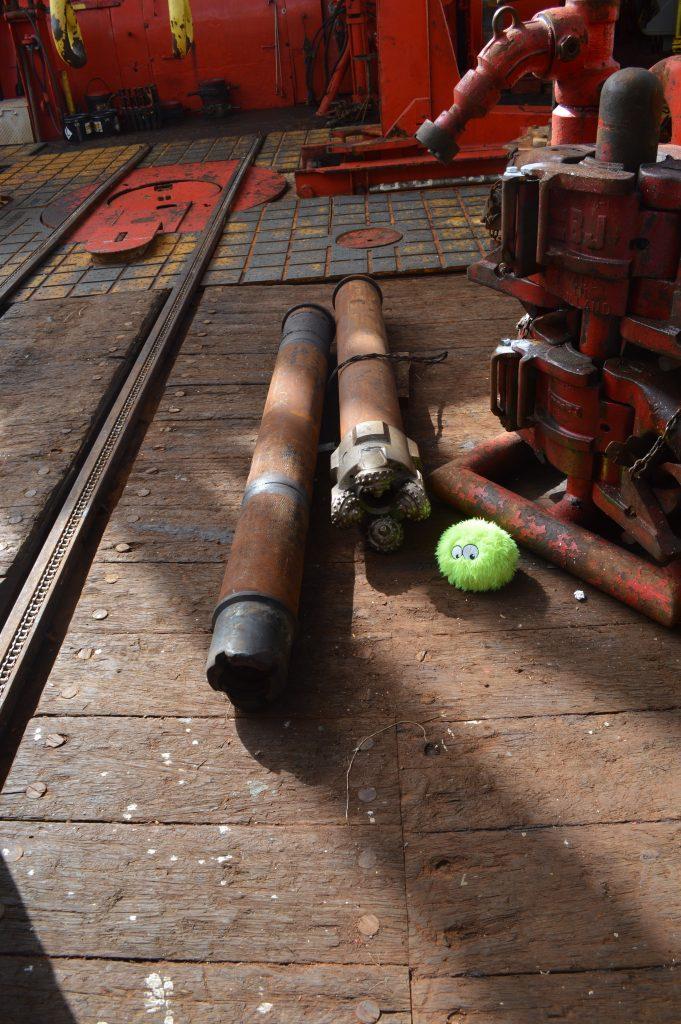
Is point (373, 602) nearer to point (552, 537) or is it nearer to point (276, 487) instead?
point (276, 487)

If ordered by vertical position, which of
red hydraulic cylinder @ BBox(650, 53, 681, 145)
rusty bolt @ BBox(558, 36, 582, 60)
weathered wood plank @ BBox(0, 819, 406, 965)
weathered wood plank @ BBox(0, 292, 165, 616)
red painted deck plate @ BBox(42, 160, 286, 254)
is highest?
rusty bolt @ BBox(558, 36, 582, 60)

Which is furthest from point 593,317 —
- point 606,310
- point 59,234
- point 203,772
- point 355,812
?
point 59,234

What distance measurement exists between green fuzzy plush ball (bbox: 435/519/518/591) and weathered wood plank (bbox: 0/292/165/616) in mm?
1593

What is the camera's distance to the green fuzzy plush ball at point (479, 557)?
2.62 m

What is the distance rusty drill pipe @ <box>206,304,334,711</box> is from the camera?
2.22m

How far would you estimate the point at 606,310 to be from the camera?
230 cm

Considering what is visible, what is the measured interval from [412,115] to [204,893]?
7016mm

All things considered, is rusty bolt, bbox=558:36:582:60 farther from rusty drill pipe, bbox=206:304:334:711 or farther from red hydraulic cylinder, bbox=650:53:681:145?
rusty drill pipe, bbox=206:304:334:711

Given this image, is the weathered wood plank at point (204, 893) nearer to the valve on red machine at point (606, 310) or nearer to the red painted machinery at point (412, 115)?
the valve on red machine at point (606, 310)

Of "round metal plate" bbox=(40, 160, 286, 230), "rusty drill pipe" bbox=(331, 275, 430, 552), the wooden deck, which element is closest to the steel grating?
"round metal plate" bbox=(40, 160, 286, 230)

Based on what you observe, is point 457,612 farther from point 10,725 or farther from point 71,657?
point 10,725

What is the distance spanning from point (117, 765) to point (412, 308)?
3468mm

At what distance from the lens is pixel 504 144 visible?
711 centimetres

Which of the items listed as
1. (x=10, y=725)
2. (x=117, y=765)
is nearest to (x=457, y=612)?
(x=117, y=765)
